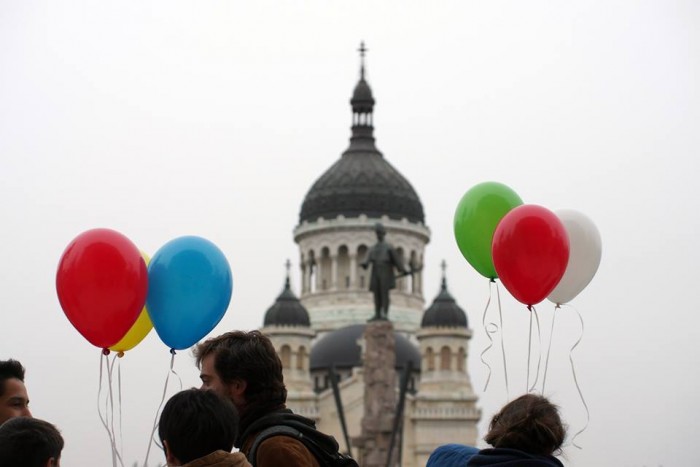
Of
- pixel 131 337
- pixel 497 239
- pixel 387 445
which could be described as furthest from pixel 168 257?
pixel 387 445

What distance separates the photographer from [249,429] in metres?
5.21

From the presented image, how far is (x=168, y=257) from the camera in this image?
7.61 metres

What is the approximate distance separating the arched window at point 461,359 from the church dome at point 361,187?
30.7 feet

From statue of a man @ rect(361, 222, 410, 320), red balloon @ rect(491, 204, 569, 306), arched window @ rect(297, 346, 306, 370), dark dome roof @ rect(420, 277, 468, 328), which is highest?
dark dome roof @ rect(420, 277, 468, 328)

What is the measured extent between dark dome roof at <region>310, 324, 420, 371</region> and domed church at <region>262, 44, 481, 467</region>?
5cm

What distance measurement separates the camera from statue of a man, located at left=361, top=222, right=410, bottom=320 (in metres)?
37.6

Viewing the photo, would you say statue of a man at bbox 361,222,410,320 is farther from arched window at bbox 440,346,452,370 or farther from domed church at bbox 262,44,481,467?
arched window at bbox 440,346,452,370

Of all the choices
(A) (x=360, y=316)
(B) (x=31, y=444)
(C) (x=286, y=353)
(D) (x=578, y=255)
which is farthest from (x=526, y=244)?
(A) (x=360, y=316)

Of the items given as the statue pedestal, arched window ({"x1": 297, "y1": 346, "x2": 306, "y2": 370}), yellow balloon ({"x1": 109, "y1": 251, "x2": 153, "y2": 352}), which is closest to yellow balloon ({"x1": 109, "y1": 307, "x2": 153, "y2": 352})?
yellow balloon ({"x1": 109, "y1": 251, "x2": 153, "y2": 352})

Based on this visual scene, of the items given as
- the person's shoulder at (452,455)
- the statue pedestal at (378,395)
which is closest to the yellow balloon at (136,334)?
the person's shoulder at (452,455)

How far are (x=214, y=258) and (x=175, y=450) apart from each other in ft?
9.90

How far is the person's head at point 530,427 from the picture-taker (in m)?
4.88

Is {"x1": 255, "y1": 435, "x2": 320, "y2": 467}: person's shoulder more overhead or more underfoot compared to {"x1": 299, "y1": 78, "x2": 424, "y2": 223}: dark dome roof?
more underfoot

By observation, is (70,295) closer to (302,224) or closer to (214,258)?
(214,258)
